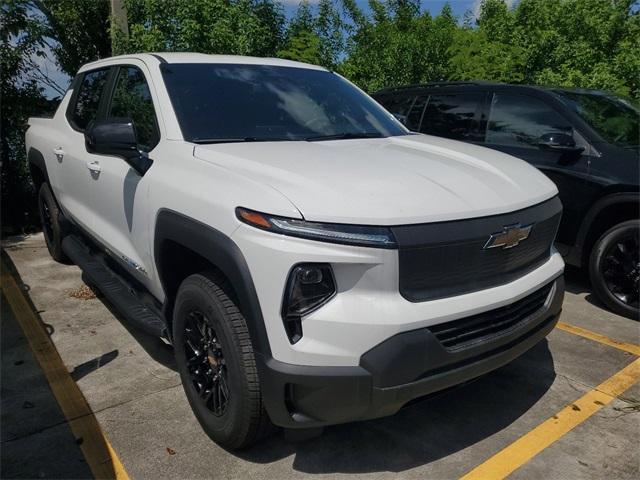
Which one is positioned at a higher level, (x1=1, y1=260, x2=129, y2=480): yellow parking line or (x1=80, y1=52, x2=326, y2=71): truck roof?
(x1=80, y1=52, x2=326, y2=71): truck roof

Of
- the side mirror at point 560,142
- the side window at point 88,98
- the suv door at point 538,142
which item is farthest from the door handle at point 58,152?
the side mirror at point 560,142

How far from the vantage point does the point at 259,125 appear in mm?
3146

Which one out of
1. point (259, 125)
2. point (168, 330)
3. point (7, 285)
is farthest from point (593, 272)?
point (7, 285)

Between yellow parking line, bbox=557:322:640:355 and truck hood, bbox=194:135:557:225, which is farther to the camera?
yellow parking line, bbox=557:322:640:355

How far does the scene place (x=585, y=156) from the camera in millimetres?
4469

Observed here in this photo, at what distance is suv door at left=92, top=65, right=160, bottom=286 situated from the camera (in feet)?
10.1

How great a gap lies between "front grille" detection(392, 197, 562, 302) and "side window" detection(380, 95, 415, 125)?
3.65 metres

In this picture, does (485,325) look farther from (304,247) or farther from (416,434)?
(304,247)

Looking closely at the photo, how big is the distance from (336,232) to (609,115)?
3.81 metres

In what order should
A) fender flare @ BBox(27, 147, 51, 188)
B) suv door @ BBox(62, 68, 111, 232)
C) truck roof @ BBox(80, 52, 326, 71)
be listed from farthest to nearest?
fender flare @ BBox(27, 147, 51, 188), suv door @ BBox(62, 68, 111, 232), truck roof @ BBox(80, 52, 326, 71)

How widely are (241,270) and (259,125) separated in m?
1.22

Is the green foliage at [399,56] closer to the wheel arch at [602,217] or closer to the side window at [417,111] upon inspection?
the side window at [417,111]

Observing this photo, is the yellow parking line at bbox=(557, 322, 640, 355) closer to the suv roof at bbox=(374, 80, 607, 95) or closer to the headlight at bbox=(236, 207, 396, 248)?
the suv roof at bbox=(374, 80, 607, 95)

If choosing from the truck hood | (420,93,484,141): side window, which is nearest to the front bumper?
the truck hood
